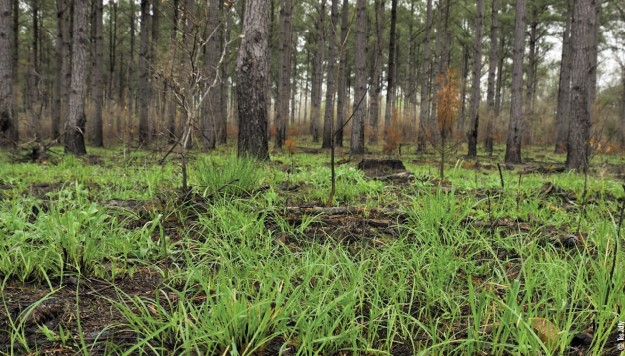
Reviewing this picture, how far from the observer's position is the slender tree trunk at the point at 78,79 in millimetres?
8445

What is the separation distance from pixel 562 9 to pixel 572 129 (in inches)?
678

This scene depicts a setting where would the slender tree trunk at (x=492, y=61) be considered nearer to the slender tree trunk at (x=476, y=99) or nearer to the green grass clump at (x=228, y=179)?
the slender tree trunk at (x=476, y=99)

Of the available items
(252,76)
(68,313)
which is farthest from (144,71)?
(68,313)

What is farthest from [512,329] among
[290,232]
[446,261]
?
[290,232]

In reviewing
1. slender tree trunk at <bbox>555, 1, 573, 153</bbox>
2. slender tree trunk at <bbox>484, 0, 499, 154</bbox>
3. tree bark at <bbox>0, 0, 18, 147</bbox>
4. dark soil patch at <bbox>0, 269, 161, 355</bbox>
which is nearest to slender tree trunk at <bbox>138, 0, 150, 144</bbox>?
tree bark at <bbox>0, 0, 18, 147</bbox>

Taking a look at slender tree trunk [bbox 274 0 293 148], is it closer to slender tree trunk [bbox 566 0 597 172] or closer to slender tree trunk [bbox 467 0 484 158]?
slender tree trunk [bbox 467 0 484 158]

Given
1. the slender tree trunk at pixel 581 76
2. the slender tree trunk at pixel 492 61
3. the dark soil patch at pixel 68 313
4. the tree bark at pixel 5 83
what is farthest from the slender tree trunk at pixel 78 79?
the slender tree trunk at pixel 492 61

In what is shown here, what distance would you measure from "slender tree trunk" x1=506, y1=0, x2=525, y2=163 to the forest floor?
7.37 m

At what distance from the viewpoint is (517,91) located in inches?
400

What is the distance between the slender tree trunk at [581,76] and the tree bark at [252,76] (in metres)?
5.56

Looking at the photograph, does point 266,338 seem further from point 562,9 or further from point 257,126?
point 562,9

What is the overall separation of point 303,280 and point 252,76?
544 centimetres

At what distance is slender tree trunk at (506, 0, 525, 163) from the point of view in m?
→ 10.1

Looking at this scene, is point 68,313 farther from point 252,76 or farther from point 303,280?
point 252,76
